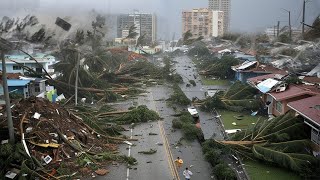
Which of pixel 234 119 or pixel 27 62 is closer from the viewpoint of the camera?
pixel 234 119

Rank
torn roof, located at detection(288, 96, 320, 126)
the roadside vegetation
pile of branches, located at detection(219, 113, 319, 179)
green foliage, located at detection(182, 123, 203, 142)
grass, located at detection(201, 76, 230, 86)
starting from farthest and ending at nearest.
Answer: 1. grass, located at detection(201, 76, 230, 86)
2. green foliage, located at detection(182, 123, 203, 142)
3. torn roof, located at detection(288, 96, 320, 126)
4. pile of branches, located at detection(219, 113, 319, 179)
5. the roadside vegetation

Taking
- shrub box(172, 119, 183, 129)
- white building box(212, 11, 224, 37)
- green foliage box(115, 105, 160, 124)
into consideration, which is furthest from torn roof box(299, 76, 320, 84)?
white building box(212, 11, 224, 37)

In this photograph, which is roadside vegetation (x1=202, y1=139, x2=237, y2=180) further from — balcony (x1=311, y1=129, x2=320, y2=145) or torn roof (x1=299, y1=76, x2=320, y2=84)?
torn roof (x1=299, y1=76, x2=320, y2=84)

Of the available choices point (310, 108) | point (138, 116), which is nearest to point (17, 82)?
point (138, 116)

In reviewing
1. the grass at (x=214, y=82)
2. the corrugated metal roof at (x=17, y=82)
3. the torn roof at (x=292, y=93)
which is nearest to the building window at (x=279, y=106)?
the torn roof at (x=292, y=93)

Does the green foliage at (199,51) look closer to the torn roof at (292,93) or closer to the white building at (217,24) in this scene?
the white building at (217,24)

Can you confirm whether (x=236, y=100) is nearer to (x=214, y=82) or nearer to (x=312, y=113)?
(x=312, y=113)
